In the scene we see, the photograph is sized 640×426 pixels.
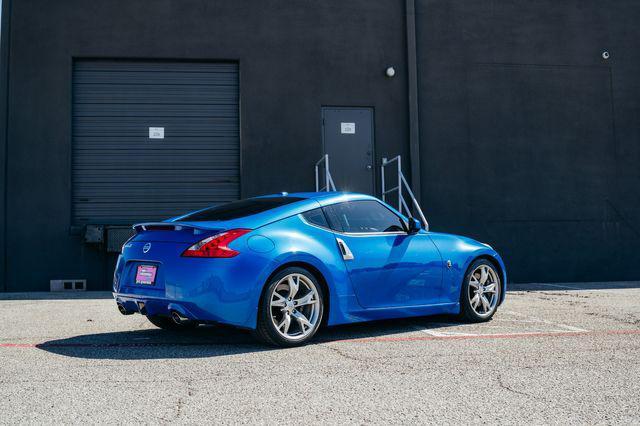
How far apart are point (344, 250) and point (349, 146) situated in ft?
25.4

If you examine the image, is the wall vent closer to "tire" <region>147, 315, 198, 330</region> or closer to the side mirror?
"tire" <region>147, 315, 198, 330</region>

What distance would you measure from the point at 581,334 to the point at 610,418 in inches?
116

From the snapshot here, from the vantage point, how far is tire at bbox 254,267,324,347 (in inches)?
207

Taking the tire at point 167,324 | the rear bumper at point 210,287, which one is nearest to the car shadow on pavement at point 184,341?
the tire at point 167,324

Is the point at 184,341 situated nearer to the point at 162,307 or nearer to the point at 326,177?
the point at 162,307

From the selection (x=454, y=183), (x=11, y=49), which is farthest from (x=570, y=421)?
(x=11, y=49)

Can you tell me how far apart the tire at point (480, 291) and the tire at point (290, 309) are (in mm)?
1859

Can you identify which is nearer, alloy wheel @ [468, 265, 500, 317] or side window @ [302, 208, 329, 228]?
side window @ [302, 208, 329, 228]

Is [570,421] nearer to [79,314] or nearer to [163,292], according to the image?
[163,292]

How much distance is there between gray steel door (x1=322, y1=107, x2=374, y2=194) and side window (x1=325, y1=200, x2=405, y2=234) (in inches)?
265

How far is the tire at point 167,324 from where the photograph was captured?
→ 6285 millimetres

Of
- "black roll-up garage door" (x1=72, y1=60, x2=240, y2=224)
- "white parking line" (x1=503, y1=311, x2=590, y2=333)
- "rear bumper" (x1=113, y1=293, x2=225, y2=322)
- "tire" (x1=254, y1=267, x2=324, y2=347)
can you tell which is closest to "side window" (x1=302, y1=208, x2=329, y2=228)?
"tire" (x1=254, y1=267, x2=324, y2=347)

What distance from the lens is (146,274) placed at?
17.9 ft

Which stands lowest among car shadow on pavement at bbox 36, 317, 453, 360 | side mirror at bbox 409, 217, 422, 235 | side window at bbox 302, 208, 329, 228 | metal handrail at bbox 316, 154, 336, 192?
car shadow on pavement at bbox 36, 317, 453, 360
